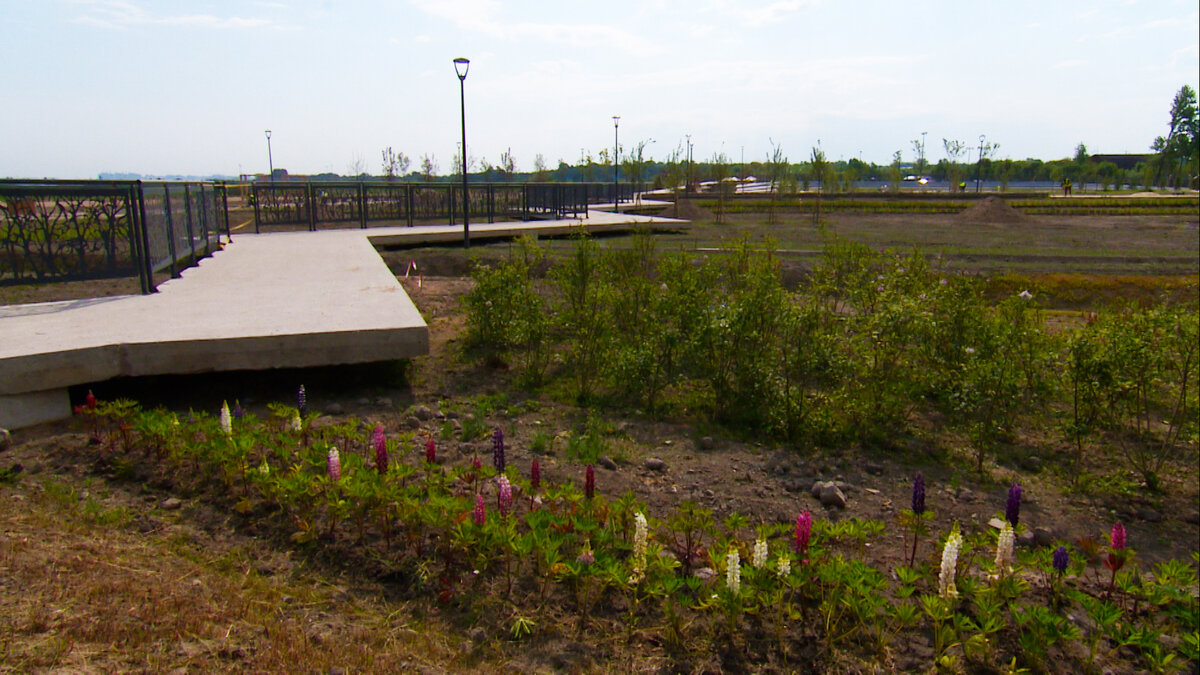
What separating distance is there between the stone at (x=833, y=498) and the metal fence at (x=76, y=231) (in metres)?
7.23

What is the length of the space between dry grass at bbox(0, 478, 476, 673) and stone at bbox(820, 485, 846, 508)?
2.51m

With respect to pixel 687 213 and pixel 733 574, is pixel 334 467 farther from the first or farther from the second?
pixel 687 213

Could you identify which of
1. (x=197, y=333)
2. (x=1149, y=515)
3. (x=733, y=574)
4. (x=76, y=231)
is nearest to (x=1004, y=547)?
(x=733, y=574)

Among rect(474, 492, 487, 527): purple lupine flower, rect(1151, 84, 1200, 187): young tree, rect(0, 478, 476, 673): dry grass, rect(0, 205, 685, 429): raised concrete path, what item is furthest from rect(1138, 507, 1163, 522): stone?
rect(1151, 84, 1200, 187): young tree

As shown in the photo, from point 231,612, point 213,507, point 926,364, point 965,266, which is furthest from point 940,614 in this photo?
point 965,266

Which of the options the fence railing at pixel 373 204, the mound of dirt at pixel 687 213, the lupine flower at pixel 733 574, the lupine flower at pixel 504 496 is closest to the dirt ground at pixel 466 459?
the lupine flower at pixel 504 496

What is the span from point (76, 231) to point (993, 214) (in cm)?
2989

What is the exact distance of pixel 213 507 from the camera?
3.78m

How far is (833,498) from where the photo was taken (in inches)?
170

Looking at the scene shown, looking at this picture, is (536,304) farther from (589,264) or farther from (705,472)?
(705,472)

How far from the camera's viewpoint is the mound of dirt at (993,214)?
27812mm

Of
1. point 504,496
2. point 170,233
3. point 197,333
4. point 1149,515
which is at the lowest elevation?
point 1149,515

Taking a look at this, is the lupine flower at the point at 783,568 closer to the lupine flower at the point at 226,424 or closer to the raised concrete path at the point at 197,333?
the lupine flower at the point at 226,424

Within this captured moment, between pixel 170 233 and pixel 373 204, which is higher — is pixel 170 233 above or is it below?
below
